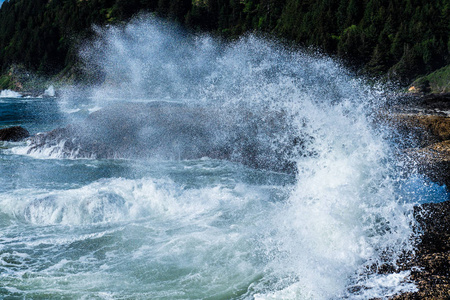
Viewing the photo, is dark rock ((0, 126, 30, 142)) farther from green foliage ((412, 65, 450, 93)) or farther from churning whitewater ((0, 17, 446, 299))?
green foliage ((412, 65, 450, 93))

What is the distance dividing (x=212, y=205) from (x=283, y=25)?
6705cm

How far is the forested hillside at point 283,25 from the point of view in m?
47.3

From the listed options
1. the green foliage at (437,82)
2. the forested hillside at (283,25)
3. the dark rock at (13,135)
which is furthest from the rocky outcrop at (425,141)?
the forested hillside at (283,25)

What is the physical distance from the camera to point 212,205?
7840 millimetres

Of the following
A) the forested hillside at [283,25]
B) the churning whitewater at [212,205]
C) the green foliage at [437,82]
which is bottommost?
the churning whitewater at [212,205]

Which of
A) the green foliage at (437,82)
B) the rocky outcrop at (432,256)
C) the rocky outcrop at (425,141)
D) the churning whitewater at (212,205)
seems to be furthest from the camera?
the green foliage at (437,82)

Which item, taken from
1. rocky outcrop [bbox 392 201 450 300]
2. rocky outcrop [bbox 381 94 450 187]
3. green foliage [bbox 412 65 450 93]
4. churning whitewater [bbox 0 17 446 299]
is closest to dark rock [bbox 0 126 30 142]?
churning whitewater [bbox 0 17 446 299]

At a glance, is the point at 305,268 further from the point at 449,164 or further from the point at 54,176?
the point at 54,176

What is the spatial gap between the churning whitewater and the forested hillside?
3671cm

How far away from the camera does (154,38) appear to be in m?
74.1

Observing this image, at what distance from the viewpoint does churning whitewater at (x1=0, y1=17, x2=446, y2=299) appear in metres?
4.78

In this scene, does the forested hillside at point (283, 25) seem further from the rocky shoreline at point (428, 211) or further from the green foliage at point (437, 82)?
the rocky shoreline at point (428, 211)

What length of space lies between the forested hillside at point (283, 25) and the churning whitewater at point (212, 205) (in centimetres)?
3671

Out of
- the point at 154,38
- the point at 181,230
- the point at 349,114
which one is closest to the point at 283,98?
the point at 349,114
